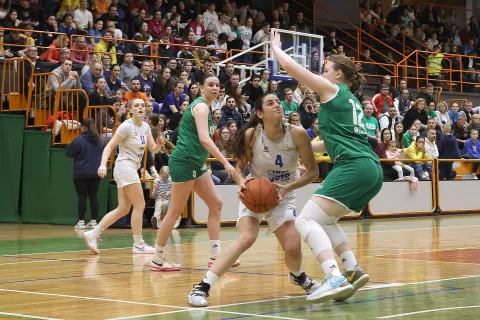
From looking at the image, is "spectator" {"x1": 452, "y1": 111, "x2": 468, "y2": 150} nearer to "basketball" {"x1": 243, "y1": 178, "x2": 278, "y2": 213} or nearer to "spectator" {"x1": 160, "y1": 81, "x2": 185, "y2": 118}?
"spectator" {"x1": 160, "y1": 81, "x2": 185, "y2": 118}

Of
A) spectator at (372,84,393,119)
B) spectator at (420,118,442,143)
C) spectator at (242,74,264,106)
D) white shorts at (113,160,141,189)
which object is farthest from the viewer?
spectator at (372,84,393,119)

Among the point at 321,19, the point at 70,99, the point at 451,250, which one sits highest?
the point at 321,19

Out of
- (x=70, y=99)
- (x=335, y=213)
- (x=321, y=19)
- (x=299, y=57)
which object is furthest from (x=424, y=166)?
(x=335, y=213)

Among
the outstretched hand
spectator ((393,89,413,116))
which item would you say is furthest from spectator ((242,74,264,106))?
the outstretched hand

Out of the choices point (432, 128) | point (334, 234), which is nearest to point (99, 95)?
point (432, 128)

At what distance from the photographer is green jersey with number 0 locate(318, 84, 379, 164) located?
7.07m

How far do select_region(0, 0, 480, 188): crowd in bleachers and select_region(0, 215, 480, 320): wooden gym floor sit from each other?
4919mm

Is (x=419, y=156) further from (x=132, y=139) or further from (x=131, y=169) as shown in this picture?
(x=131, y=169)

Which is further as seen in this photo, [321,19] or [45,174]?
[321,19]

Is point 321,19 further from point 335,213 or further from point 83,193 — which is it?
point 335,213

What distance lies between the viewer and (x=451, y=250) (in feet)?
39.0

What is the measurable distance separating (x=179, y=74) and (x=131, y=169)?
10581 mm

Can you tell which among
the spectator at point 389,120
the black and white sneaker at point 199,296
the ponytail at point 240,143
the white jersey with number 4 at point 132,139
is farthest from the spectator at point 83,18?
the black and white sneaker at point 199,296

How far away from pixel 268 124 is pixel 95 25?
14945 millimetres
